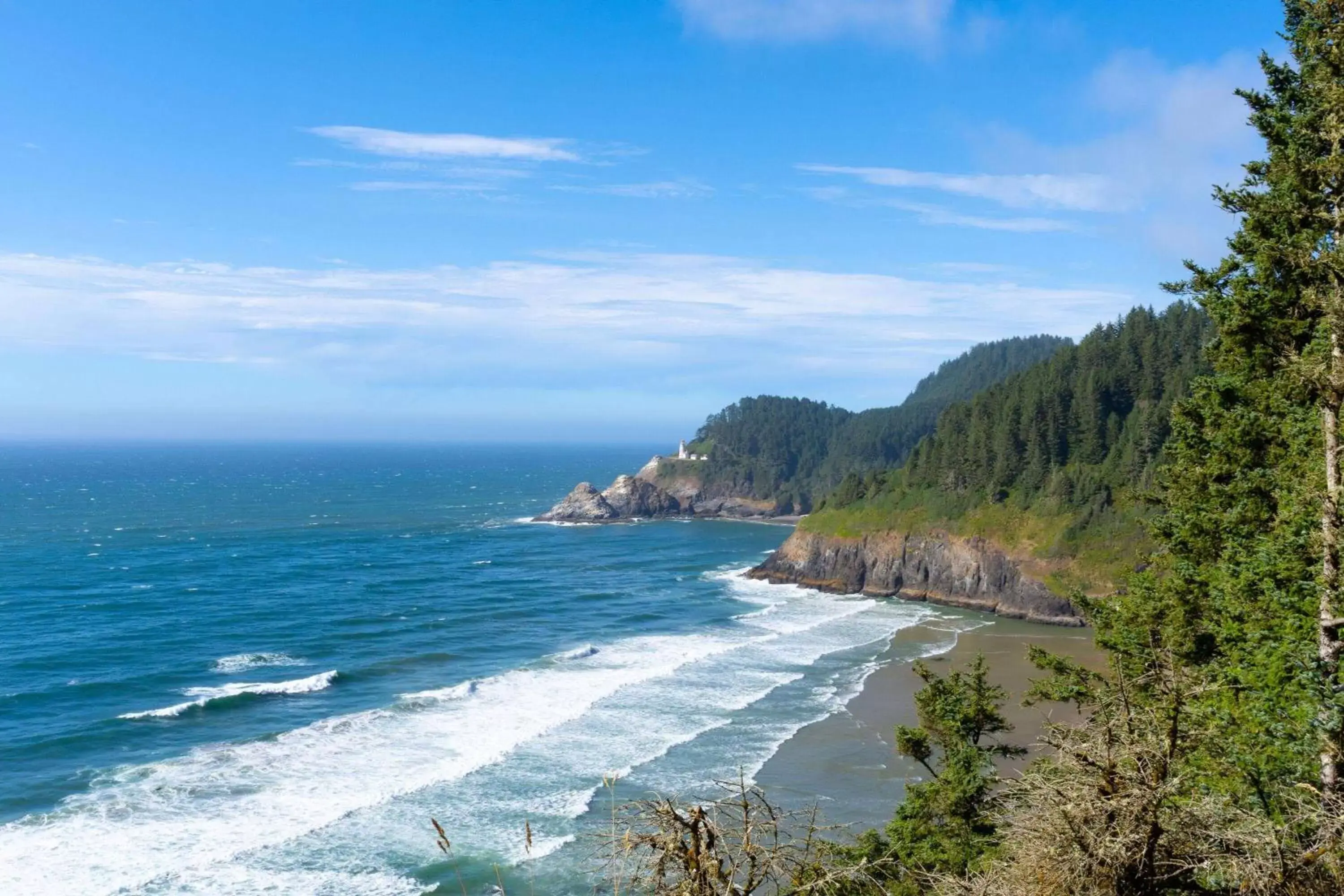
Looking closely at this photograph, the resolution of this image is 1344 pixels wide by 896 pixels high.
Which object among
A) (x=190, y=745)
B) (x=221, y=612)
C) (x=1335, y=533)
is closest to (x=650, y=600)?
(x=221, y=612)

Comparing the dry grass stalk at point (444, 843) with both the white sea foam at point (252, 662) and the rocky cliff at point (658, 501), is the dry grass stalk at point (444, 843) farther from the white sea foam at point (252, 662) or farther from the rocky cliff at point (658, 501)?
the rocky cliff at point (658, 501)

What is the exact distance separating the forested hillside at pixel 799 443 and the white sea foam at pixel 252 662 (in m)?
98.0

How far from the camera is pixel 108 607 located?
61.5m

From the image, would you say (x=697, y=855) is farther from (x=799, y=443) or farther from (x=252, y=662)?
(x=799, y=443)

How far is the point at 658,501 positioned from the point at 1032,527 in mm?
74850

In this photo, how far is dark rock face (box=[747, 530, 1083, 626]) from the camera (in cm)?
6656

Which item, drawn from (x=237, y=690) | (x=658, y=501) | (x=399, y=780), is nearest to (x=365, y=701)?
(x=237, y=690)

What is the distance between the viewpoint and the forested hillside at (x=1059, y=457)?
69.2 metres

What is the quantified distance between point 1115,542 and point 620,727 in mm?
43309

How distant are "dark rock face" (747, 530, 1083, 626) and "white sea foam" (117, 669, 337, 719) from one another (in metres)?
44.0

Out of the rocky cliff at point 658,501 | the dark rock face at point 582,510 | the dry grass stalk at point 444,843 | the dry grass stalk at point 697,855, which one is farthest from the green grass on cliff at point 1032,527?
the dry grass stalk at point 697,855

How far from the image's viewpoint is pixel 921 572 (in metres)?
74.3

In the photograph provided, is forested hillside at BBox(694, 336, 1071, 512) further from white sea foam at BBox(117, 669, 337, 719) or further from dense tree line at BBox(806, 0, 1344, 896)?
dense tree line at BBox(806, 0, 1344, 896)

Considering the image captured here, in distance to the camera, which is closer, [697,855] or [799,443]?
[697,855]
